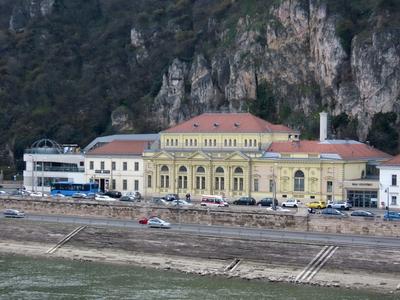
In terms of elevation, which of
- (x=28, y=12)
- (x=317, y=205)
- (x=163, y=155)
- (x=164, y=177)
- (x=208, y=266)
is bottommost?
(x=208, y=266)

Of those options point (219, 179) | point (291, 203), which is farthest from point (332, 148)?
point (219, 179)

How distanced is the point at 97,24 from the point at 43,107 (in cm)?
2140

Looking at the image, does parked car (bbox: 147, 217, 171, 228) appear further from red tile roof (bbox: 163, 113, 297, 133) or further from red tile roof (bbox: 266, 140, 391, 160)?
red tile roof (bbox: 163, 113, 297, 133)

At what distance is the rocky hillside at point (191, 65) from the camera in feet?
317

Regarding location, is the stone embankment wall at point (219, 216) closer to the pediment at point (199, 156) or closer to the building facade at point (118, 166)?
the pediment at point (199, 156)

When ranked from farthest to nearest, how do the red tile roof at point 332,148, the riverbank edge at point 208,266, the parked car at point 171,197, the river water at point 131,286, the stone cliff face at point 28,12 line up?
the stone cliff face at point 28,12 < the parked car at point 171,197 < the red tile roof at point 332,148 < the riverbank edge at point 208,266 < the river water at point 131,286

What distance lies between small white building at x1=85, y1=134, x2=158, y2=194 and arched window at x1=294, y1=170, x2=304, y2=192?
1529 cm

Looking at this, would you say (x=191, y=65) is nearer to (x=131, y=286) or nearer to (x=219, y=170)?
(x=219, y=170)

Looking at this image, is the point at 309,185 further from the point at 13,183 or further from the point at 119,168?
the point at 13,183

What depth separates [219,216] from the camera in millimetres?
66500

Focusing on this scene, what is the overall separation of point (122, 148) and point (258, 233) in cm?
3266

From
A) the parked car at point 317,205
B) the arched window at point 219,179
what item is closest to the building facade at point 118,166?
the arched window at point 219,179

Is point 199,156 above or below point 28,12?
below

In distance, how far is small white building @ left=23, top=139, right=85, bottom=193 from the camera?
92.9 metres
